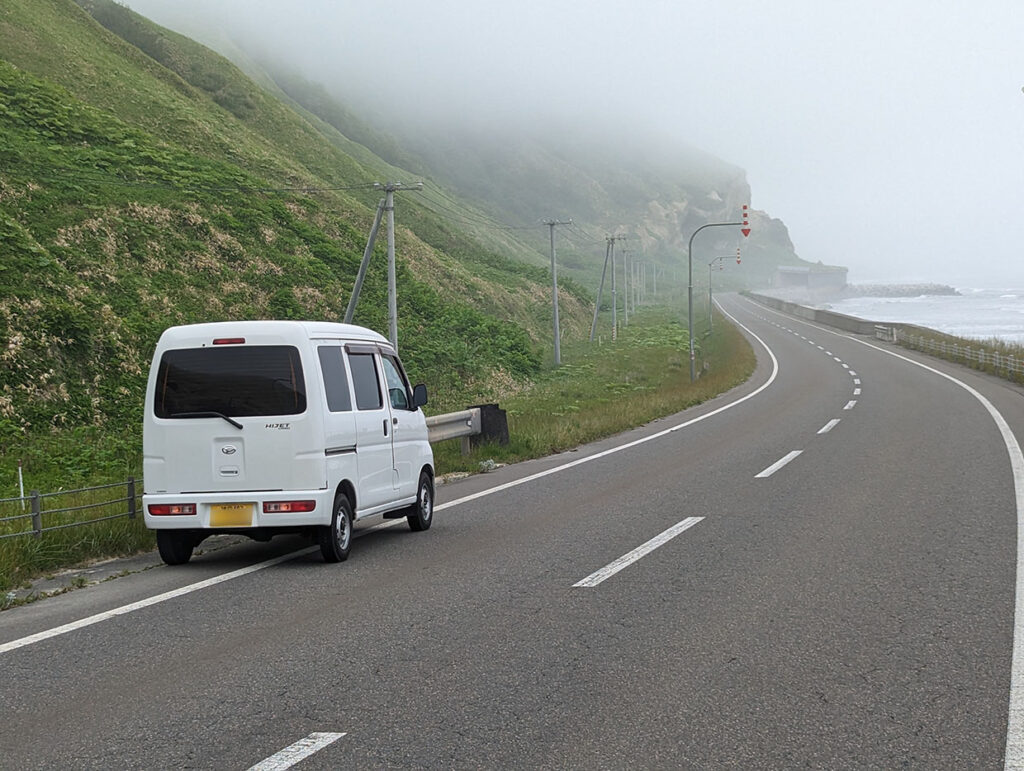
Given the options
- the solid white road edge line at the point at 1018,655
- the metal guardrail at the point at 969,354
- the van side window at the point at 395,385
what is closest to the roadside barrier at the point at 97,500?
the van side window at the point at 395,385

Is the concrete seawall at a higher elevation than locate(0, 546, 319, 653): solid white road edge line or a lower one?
lower

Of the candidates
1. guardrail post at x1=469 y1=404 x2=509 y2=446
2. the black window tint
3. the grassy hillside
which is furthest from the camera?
the grassy hillside

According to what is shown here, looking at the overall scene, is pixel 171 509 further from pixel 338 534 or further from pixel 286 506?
pixel 338 534

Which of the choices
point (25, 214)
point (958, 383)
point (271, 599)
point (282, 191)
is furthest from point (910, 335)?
point (271, 599)

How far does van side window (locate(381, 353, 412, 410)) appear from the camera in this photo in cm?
1083

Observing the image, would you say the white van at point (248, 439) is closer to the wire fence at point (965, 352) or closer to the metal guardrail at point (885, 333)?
the wire fence at point (965, 352)

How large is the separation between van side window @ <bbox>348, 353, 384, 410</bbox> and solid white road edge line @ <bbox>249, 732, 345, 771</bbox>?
5367 mm

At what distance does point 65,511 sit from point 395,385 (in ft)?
11.8

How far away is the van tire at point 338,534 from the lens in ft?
29.4

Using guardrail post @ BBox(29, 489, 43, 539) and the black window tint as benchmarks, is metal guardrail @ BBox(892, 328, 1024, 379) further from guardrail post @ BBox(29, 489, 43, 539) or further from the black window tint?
guardrail post @ BBox(29, 489, 43, 539)

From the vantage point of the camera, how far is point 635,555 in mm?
8930

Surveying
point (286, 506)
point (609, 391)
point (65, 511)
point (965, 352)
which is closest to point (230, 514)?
point (286, 506)

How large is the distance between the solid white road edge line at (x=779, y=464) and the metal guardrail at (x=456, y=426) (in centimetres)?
484

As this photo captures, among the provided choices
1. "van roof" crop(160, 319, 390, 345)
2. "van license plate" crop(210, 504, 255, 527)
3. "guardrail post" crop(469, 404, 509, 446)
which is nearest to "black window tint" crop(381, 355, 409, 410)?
"van roof" crop(160, 319, 390, 345)
